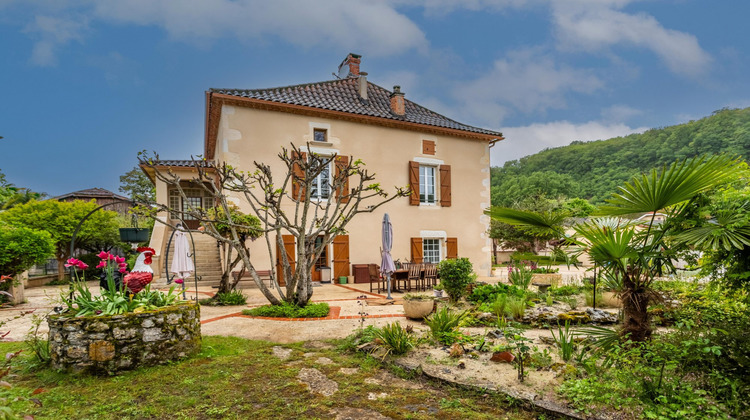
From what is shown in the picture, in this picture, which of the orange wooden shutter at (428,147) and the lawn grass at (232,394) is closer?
the lawn grass at (232,394)

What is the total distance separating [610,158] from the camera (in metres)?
39.7

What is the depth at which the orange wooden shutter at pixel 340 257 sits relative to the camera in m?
12.9

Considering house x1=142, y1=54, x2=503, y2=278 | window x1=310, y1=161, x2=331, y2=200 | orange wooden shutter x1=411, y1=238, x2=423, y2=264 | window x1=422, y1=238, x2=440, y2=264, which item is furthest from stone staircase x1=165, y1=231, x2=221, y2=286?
window x1=422, y1=238, x2=440, y2=264

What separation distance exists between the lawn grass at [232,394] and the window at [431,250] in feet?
32.8

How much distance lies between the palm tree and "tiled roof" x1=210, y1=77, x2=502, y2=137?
10.4 m

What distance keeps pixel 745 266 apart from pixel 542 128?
65.2 meters

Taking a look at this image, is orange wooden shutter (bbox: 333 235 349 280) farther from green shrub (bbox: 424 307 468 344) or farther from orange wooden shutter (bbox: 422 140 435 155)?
green shrub (bbox: 424 307 468 344)

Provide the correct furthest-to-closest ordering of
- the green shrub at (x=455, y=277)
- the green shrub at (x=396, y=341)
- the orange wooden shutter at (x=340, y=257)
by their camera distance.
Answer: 1. the orange wooden shutter at (x=340, y=257)
2. the green shrub at (x=455, y=277)
3. the green shrub at (x=396, y=341)

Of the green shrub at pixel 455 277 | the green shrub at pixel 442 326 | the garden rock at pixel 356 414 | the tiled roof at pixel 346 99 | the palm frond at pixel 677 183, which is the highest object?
the tiled roof at pixel 346 99

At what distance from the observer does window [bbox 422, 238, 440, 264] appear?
14461 millimetres

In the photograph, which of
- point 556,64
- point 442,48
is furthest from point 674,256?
point 556,64

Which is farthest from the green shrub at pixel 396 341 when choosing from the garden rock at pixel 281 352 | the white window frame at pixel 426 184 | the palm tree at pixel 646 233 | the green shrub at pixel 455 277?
the white window frame at pixel 426 184

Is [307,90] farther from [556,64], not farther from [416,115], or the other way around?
[556,64]

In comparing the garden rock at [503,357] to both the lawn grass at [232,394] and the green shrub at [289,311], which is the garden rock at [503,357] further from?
the green shrub at [289,311]
